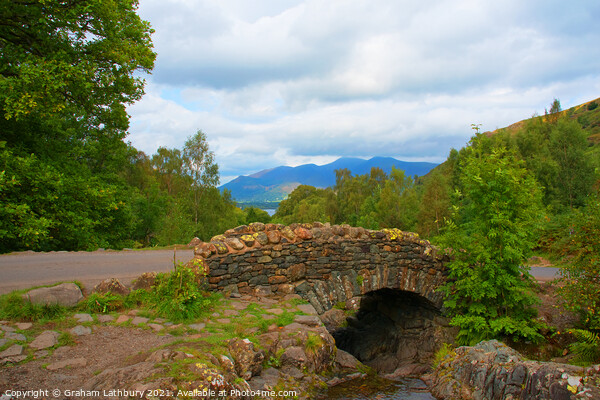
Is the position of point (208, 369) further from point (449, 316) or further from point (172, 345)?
point (449, 316)

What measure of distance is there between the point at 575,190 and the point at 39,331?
34773 mm

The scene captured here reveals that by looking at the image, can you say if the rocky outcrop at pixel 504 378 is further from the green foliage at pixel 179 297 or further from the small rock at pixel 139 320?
the small rock at pixel 139 320

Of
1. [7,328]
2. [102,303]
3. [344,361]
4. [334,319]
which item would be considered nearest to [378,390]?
[344,361]

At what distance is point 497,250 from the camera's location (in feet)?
30.4

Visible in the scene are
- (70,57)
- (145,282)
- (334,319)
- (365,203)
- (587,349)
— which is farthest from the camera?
(365,203)

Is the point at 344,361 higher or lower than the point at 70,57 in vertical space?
lower

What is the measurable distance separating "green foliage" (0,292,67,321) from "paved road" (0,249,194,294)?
99cm

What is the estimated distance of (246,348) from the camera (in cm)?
549

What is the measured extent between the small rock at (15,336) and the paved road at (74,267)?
1940mm

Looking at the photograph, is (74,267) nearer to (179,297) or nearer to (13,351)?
(179,297)

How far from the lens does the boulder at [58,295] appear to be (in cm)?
600

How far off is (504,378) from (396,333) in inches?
267

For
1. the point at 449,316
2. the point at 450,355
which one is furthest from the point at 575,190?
the point at 450,355

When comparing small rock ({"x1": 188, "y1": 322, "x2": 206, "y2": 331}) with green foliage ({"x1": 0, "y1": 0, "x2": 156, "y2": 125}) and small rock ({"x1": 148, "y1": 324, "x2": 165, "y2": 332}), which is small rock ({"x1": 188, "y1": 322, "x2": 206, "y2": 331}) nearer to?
small rock ({"x1": 148, "y1": 324, "x2": 165, "y2": 332})
